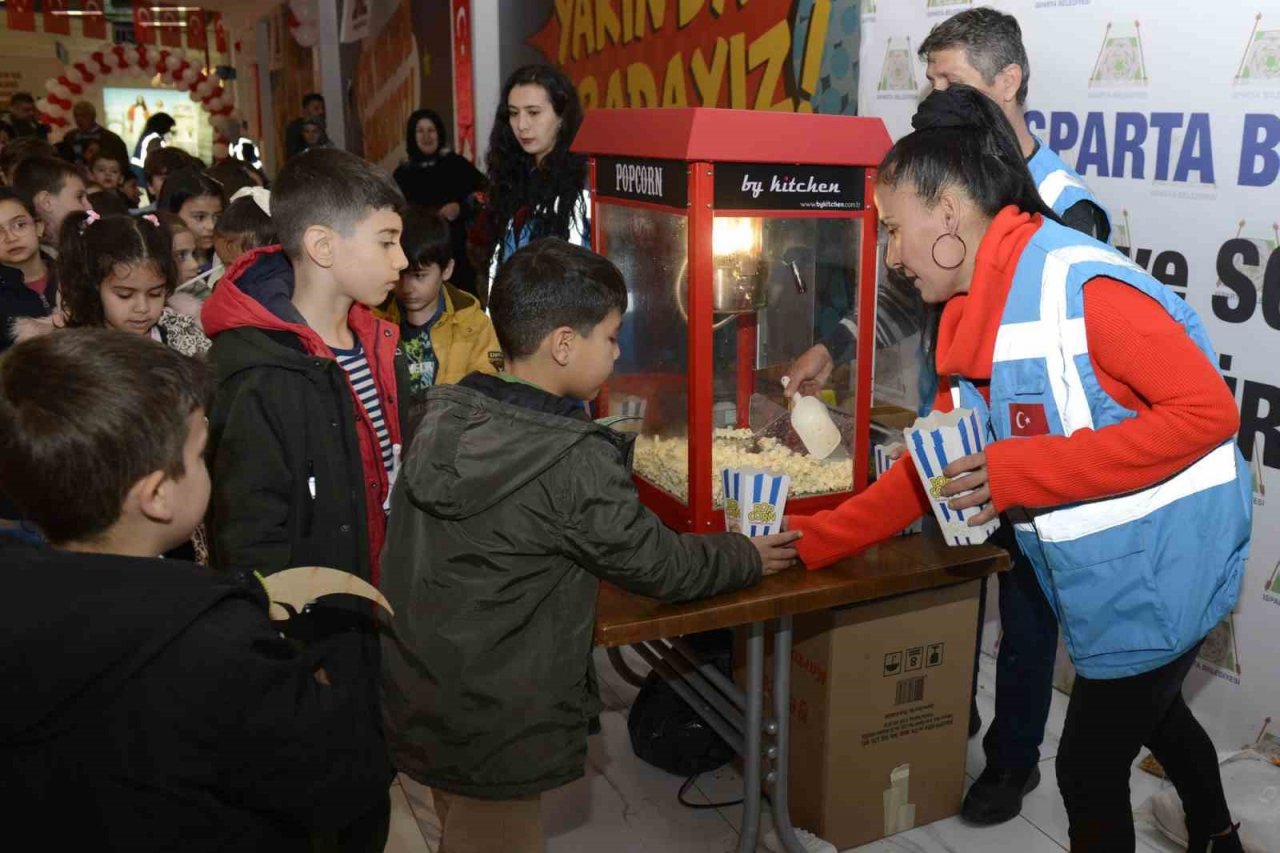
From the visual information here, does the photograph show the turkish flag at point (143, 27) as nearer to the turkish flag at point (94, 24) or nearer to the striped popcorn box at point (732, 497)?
the turkish flag at point (94, 24)

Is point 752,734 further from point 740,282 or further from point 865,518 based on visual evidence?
point 740,282

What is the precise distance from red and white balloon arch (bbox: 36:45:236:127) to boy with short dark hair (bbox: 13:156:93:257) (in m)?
14.0

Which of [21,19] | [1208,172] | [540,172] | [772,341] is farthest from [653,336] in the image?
[21,19]

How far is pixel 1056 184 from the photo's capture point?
2.50 meters

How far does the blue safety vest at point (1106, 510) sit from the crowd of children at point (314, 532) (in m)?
0.56

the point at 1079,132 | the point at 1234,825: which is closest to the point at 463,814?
the point at 1234,825

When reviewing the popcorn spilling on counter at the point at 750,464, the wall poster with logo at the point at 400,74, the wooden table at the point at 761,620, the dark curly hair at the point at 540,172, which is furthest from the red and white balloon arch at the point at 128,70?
the wooden table at the point at 761,620

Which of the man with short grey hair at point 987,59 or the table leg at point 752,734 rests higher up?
the man with short grey hair at point 987,59

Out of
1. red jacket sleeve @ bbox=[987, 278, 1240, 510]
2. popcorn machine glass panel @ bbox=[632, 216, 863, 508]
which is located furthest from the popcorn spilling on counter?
red jacket sleeve @ bbox=[987, 278, 1240, 510]

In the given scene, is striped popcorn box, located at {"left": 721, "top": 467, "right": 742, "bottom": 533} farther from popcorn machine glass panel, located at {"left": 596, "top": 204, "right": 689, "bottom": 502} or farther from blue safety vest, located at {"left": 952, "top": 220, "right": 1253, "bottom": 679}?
blue safety vest, located at {"left": 952, "top": 220, "right": 1253, "bottom": 679}

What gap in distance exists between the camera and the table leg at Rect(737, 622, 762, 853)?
231 centimetres

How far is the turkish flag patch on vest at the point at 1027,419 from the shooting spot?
1.77 metres

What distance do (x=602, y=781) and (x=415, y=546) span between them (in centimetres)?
139

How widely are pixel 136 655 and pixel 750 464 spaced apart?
1.49 metres
